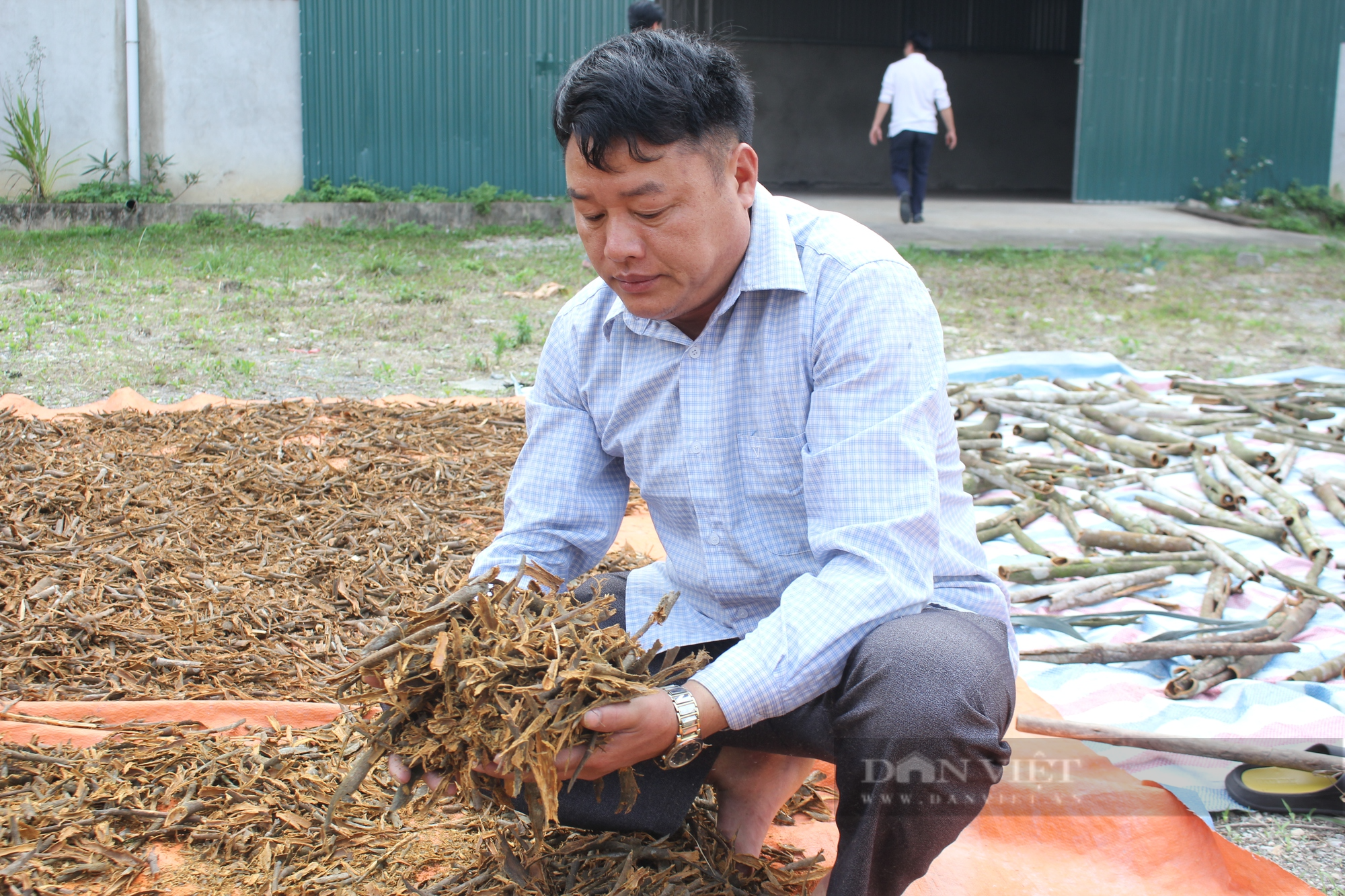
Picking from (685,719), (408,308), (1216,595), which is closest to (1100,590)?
(1216,595)

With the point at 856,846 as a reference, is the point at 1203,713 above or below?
below

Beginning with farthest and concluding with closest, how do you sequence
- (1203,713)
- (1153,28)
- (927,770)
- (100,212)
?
(1153,28) < (100,212) < (1203,713) < (927,770)

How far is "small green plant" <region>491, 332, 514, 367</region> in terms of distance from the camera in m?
5.92

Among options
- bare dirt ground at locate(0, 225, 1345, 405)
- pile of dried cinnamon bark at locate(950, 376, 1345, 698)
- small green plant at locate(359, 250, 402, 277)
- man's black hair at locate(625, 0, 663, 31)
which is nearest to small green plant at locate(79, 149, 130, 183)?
bare dirt ground at locate(0, 225, 1345, 405)

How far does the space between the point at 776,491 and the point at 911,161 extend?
33.6ft

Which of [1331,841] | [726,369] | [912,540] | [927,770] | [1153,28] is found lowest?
[1331,841]

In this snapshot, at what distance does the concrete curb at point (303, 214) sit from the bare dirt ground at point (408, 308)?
1.06ft

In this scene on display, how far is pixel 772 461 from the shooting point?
176 centimetres

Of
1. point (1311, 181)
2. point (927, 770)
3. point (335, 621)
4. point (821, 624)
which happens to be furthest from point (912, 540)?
point (1311, 181)

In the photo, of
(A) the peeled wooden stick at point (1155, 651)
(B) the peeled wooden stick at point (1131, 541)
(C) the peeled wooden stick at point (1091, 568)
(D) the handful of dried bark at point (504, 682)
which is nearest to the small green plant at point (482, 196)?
(B) the peeled wooden stick at point (1131, 541)

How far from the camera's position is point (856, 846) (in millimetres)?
1544

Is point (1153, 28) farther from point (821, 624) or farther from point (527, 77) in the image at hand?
point (821, 624)

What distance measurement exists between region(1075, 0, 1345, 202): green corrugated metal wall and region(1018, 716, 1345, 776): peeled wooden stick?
1214 centimetres

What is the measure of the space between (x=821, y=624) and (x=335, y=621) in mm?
1644
